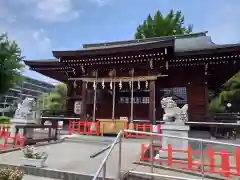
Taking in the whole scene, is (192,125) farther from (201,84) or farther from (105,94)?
(105,94)

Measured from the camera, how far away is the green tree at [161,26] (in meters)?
27.6

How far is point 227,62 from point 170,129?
22.3ft

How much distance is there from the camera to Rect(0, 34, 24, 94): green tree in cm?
1994

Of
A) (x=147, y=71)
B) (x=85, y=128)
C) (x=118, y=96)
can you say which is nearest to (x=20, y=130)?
(x=85, y=128)

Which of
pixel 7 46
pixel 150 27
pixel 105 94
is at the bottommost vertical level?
pixel 105 94

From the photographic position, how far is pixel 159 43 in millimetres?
10656

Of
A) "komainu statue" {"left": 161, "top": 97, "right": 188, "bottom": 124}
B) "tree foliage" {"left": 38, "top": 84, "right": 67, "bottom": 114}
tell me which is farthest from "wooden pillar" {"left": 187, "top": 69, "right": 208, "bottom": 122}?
"tree foliage" {"left": 38, "top": 84, "right": 67, "bottom": 114}

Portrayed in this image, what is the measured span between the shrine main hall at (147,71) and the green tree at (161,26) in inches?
489

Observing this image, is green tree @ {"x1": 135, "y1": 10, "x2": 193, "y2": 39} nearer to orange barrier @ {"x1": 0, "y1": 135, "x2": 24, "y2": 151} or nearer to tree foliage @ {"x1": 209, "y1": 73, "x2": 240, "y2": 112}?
tree foliage @ {"x1": 209, "y1": 73, "x2": 240, "y2": 112}

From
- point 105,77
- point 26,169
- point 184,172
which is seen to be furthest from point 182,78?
point 26,169

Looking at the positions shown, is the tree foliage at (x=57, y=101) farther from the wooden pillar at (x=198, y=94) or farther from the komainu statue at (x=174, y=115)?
the komainu statue at (x=174, y=115)

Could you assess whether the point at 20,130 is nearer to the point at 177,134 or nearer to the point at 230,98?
the point at 177,134

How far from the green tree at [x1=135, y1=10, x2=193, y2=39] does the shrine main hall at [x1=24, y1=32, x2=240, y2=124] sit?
12414mm

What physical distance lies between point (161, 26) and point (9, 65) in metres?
18.1
